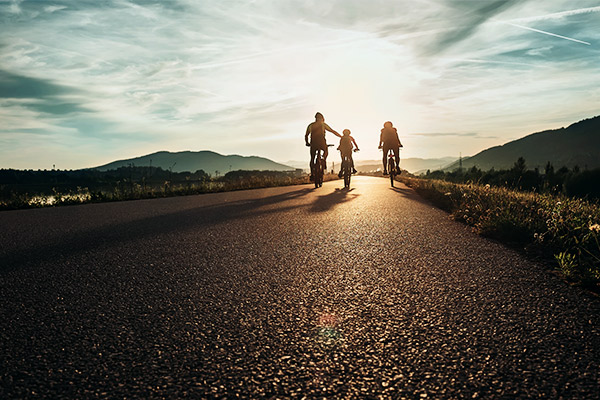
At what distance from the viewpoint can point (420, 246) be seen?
5988 mm

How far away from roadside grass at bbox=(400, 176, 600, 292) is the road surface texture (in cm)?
30

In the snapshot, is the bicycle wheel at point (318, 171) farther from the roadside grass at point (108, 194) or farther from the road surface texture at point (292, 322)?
the road surface texture at point (292, 322)

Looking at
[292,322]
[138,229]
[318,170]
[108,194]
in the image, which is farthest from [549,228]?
[108,194]

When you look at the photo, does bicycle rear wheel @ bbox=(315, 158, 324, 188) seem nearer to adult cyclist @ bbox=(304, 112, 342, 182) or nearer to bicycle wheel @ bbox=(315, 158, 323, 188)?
bicycle wheel @ bbox=(315, 158, 323, 188)

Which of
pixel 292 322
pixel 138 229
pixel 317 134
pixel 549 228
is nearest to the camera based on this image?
pixel 292 322

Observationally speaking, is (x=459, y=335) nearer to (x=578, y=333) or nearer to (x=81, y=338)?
(x=578, y=333)

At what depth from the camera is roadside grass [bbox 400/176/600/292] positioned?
14.4 ft

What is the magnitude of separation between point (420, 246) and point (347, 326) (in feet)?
10.5

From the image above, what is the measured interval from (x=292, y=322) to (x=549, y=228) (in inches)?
155

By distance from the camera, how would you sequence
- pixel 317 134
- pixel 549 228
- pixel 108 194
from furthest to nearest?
1. pixel 317 134
2. pixel 108 194
3. pixel 549 228

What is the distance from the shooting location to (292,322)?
3172 millimetres

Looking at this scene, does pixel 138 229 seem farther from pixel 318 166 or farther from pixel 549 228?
pixel 318 166

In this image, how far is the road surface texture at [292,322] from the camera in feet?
7.54

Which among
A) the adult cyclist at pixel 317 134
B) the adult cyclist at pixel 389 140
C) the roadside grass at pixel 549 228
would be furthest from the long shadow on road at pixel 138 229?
the adult cyclist at pixel 389 140
